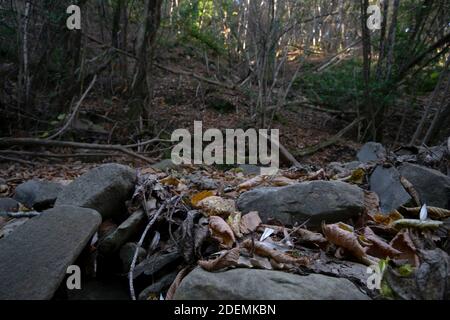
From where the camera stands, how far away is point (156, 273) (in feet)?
6.91

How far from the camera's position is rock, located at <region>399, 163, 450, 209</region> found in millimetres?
2695

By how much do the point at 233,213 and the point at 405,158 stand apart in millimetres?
1770

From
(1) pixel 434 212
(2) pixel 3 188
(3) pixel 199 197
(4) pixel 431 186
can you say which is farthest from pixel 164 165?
(1) pixel 434 212

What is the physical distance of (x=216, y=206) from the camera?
8.38ft

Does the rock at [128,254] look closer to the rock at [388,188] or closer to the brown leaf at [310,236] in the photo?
the brown leaf at [310,236]

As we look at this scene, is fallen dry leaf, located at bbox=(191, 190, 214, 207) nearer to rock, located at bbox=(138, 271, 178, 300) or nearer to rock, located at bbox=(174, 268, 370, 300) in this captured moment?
rock, located at bbox=(138, 271, 178, 300)

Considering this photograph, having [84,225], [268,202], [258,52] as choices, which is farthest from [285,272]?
[258,52]

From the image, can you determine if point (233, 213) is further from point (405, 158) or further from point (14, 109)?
point (14, 109)

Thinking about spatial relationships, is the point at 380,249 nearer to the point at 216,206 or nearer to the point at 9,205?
the point at 216,206

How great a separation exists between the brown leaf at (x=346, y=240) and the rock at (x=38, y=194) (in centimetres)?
187

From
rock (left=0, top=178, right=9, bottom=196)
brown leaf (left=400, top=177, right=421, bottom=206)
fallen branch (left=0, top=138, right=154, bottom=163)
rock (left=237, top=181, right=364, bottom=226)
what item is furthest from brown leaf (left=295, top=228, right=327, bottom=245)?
fallen branch (left=0, top=138, right=154, bottom=163)

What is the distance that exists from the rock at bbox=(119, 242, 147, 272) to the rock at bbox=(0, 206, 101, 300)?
0.22 meters

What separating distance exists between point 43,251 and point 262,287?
1030mm

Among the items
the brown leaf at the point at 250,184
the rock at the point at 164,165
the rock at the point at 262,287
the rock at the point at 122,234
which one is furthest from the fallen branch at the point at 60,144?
the rock at the point at 262,287
